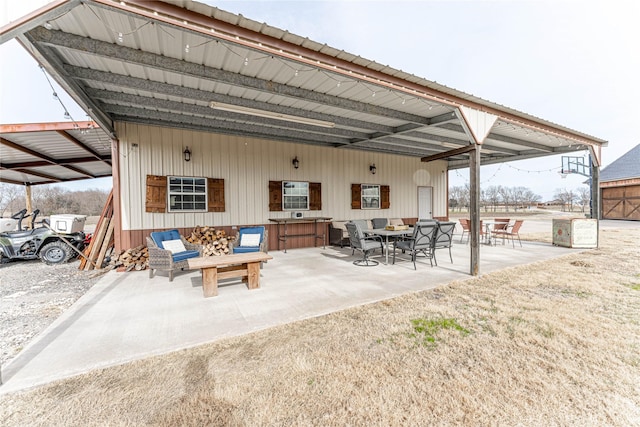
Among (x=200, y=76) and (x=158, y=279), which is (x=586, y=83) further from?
(x=158, y=279)

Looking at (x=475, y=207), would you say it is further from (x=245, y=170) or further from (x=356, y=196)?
(x=245, y=170)

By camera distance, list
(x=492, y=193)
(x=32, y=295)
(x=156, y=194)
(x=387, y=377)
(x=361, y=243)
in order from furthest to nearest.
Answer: (x=492, y=193), (x=156, y=194), (x=361, y=243), (x=32, y=295), (x=387, y=377)

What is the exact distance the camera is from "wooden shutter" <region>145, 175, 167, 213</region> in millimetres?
5918

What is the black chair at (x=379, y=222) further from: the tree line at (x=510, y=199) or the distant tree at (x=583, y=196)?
the distant tree at (x=583, y=196)

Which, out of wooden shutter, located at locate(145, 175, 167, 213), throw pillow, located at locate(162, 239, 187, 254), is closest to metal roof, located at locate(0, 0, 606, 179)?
wooden shutter, located at locate(145, 175, 167, 213)

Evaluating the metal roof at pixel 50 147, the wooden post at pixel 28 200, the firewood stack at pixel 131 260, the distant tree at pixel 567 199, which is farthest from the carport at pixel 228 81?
the distant tree at pixel 567 199

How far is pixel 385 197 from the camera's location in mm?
9641

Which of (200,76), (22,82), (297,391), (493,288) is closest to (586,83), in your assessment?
(493,288)

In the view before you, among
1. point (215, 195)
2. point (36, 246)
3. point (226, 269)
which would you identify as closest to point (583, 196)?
point (215, 195)

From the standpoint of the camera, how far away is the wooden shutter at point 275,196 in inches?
293

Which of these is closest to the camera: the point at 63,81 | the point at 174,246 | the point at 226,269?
the point at 63,81

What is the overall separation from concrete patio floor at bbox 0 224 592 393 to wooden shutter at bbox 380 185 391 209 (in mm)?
4039

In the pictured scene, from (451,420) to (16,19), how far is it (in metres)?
3.95

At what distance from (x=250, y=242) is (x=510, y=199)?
45.0m
